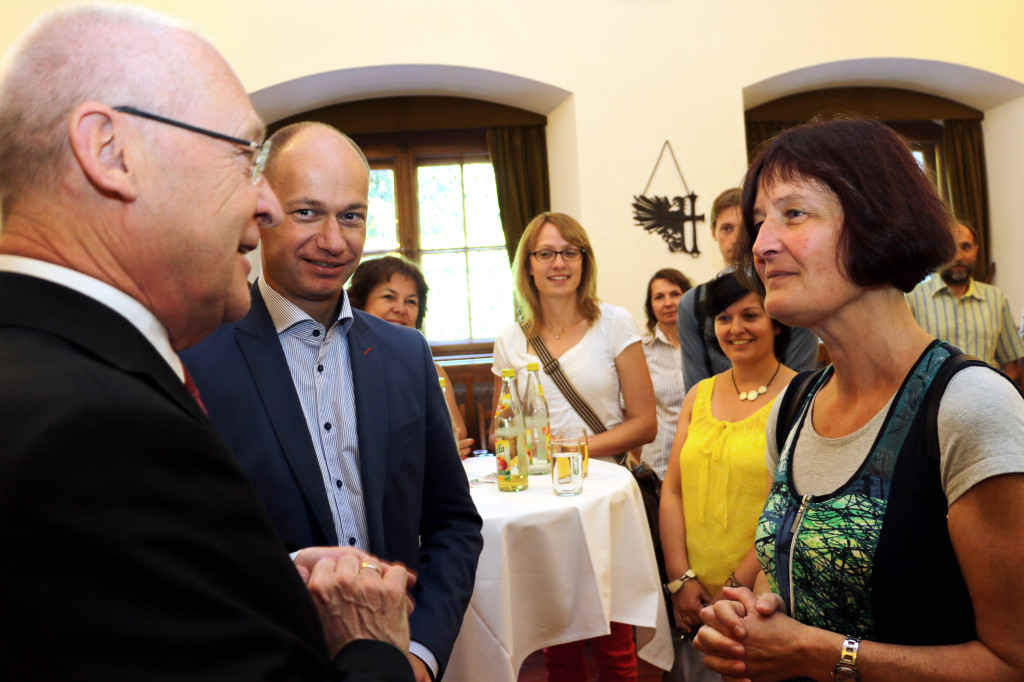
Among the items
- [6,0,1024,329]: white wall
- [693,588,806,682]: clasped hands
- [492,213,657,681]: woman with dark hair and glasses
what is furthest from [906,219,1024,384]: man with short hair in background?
[693,588,806,682]: clasped hands

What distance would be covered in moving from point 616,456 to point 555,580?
2.90 ft

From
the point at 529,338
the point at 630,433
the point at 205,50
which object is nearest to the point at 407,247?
the point at 529,338

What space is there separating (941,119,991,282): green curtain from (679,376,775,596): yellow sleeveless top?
5651 millimetres

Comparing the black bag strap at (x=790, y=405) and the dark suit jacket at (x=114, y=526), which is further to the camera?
the black bag strap at (x=790, y=405)

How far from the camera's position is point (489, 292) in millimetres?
6602

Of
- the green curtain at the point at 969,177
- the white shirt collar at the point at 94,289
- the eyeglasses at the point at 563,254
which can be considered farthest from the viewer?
the green curtain at the point at 969,177

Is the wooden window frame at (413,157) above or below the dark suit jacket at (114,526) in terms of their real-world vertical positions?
above

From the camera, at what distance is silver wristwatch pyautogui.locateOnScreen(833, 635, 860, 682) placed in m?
1.14

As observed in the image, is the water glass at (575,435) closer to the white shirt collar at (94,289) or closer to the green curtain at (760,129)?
the white shirt collar at (94,289)

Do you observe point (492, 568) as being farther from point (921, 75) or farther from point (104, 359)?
point (921, 75)

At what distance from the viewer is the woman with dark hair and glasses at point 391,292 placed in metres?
3.02

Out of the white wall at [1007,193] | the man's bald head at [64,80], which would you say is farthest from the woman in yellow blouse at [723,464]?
the white wall at [1007,193]

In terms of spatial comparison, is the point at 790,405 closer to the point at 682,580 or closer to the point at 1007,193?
the point at 682,580

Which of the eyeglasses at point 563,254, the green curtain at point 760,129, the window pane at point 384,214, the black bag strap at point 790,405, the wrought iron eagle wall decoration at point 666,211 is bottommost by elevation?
the black bag strap at point 790,405
